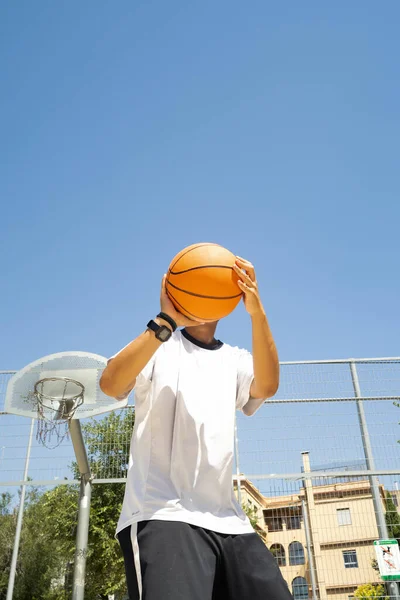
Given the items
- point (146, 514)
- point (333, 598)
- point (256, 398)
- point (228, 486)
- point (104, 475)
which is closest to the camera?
point (146, 514)

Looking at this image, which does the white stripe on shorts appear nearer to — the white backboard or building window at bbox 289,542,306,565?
building window at bbox 289,542,306,565

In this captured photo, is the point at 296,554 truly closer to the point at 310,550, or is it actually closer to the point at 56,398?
the point at 310,550

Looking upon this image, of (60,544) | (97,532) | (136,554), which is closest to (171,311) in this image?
(136,554)

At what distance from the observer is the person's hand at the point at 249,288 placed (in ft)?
7.79

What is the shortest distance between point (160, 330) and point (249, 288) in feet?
1.69

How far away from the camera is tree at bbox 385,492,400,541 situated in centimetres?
707

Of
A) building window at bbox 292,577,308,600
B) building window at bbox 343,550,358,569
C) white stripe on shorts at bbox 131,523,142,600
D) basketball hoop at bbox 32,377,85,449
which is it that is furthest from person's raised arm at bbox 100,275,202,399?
building window at bbox 292,577,308,600

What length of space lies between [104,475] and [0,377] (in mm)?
2646

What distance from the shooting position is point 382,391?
820cm

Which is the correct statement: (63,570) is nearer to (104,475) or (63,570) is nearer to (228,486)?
(104,475)

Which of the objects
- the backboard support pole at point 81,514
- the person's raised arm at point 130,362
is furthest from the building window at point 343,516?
the person's raised arm at point 130,362

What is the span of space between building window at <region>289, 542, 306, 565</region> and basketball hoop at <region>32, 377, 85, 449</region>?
342 centimetres

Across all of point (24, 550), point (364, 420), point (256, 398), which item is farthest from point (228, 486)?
point (24, 550)

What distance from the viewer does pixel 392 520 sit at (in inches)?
283
